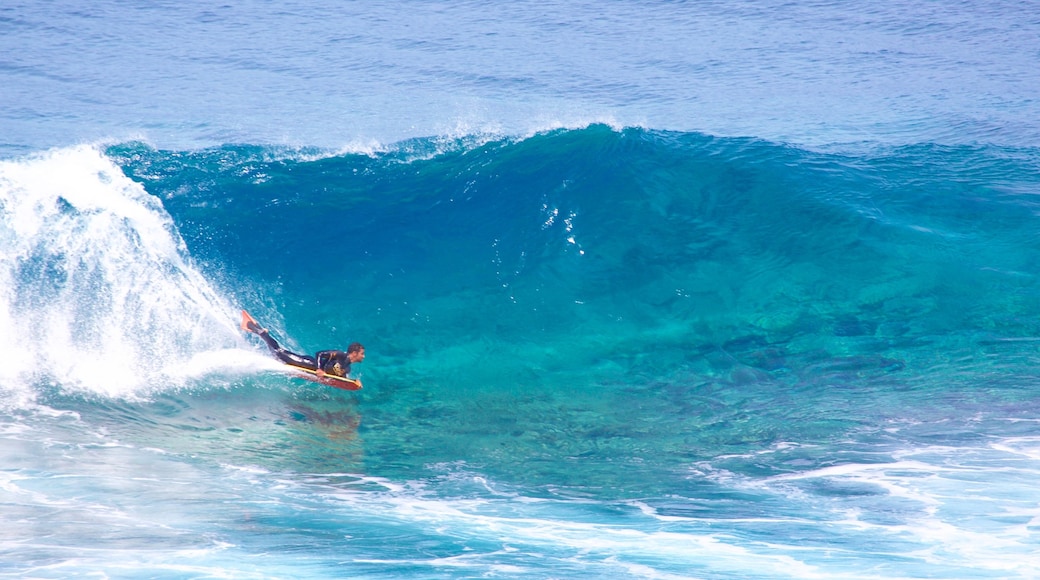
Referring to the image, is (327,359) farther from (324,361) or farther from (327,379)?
(327,379)

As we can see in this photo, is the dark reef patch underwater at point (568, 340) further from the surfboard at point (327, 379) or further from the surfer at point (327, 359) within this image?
the surfer at point (327, 359)

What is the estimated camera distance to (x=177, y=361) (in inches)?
503

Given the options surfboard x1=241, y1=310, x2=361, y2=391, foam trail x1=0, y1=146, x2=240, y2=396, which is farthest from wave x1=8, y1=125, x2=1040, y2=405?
surfboard x1=241, y1=310, x2=361, y2=391

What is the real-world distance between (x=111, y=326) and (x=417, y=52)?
1508cm

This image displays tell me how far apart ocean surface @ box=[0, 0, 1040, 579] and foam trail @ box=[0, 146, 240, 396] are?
52 mm

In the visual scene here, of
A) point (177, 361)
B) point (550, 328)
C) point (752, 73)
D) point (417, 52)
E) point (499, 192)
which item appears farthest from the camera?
point (417, 52)

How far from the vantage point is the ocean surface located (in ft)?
29.9

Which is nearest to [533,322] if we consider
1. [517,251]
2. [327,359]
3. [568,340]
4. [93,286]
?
[568,340]

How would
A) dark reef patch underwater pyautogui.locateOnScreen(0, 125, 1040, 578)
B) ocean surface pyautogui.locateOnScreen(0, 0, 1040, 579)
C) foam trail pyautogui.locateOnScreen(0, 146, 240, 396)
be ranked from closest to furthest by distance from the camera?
ocean surface pyautogui.locateOnScreen(0, 0, 1040, 579), dark reef patch underwater pyautogui.locateOnScreen(0, 125, 1040, 578), foam trail pyautogui.locateOnScreen(0, 146, 240, 396)

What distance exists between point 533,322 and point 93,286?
21.3ft

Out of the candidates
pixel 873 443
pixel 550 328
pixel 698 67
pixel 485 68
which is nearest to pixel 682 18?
pixel 698 67

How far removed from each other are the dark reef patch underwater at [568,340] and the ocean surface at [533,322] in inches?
2.1

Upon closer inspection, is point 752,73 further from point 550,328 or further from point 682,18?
point 550,328

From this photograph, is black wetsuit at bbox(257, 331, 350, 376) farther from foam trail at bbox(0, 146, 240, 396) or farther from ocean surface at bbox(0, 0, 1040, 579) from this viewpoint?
foam trail at bbox(0, 146, 240, 396)
